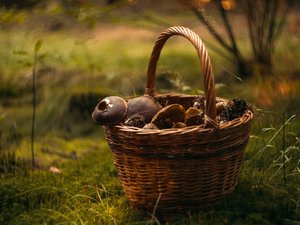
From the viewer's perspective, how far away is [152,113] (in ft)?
9.58

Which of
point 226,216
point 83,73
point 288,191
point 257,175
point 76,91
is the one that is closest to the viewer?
point 226,216

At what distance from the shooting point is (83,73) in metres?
5.90

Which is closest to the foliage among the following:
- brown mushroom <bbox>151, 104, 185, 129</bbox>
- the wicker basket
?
brown mushroom <bbox>151, 104, 185, 129</bbox>

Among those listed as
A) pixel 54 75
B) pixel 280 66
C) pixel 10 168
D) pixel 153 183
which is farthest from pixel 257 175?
pixel 54 75

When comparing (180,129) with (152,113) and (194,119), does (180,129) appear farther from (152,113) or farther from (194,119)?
(152,113)

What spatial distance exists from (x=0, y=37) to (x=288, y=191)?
4.89 metres

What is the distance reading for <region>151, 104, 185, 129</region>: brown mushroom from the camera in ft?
9.08

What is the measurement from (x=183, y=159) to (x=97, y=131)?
2.55m

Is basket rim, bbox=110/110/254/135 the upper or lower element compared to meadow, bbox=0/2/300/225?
upper

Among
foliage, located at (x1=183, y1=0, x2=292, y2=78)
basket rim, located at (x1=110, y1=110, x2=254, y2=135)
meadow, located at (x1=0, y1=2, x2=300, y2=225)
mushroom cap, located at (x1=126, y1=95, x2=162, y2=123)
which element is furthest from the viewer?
foliage, located at (x1=183, y1=0, x2=292, y2=78)

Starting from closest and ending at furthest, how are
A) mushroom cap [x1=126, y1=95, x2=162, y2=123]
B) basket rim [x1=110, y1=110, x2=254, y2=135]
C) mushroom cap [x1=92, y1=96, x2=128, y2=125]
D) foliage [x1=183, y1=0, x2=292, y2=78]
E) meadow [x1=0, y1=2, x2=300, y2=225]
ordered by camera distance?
1. basket rim [x1=110, y1=110, x2=254, y2=135]
2. mushroom cap [x1=92, y1=96, x2=128, y2=125]
3. meadow [x1=0, y1=2, x2=300, y2=225]
4. mushroom cap [x1=126, y1=95, x2=162, y2=123]
5. foliage [x1=183, y1=0, x2=292, y2=78]

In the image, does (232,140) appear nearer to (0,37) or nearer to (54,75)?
(54,75)

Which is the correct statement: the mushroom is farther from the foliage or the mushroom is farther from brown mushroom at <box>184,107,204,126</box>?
the foliage

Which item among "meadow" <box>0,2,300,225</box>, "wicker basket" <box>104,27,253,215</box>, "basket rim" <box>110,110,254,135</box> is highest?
"basket rim" <box>110,110,254,135</box>
